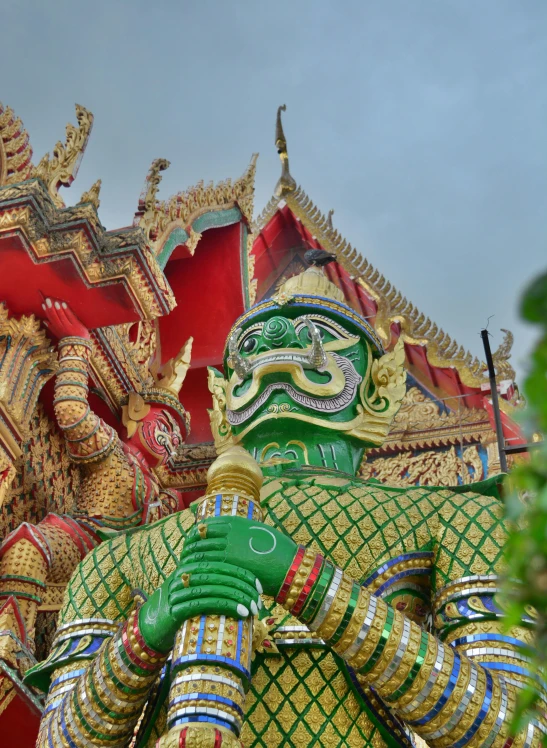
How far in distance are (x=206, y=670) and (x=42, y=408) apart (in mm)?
2313

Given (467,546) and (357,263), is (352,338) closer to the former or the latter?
(467,546)

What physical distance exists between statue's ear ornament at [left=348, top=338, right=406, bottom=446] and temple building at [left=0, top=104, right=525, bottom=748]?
0.61 m

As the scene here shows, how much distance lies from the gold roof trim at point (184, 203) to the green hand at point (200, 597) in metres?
2.23

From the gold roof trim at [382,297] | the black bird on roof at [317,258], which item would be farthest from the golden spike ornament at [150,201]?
the gold roof trim at [382,297]

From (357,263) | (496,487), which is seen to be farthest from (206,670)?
(357,263)

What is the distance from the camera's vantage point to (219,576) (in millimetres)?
2143

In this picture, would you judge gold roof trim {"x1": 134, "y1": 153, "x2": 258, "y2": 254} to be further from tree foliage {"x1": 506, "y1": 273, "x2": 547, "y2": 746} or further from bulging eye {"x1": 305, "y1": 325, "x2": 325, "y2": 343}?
tree foliage {"x1": 506, "y1": 273, "x2": 547, "y2": 746}

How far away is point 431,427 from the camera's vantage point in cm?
766

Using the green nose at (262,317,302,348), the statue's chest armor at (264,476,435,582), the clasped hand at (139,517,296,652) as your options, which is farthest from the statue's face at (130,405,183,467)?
the clasped hand at (139,517,296,652)

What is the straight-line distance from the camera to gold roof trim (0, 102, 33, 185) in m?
4.43

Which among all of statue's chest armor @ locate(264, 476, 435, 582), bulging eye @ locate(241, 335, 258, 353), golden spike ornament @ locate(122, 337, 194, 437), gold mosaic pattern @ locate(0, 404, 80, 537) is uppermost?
golden spike ornament @ locate(122, 337, 194, 437)

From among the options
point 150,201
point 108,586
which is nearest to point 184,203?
point 150,201

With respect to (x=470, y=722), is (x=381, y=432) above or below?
above

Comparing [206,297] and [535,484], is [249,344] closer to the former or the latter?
[206,297]
